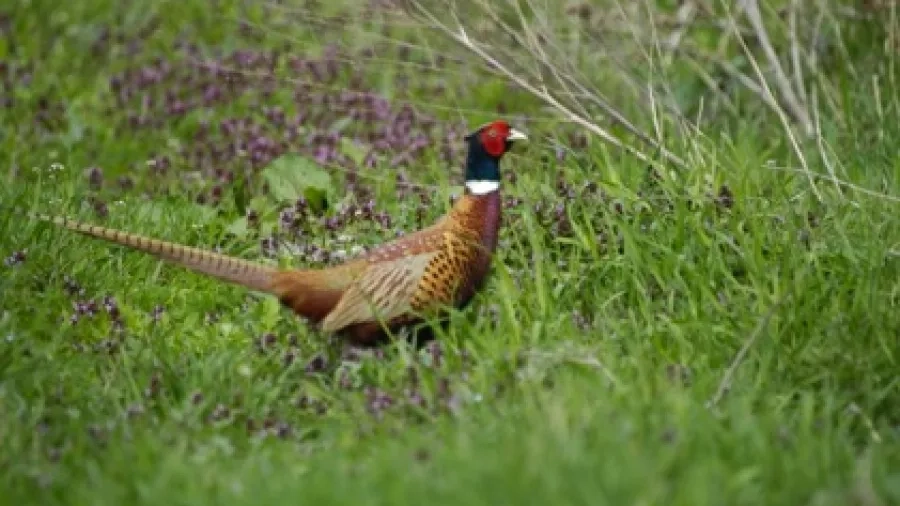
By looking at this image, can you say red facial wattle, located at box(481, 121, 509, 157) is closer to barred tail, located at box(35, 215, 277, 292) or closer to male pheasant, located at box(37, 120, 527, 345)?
male pheasant, located at box(37, 120, 527, 345)

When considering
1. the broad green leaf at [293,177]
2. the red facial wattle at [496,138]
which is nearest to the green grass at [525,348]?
the broad green leaf at [293,177]

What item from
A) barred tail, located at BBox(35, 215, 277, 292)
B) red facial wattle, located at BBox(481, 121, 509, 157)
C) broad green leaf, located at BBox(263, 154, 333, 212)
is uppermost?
red facial wattle, located at BBox(481, 121, 509, 157)

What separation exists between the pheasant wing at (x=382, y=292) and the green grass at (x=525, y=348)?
0.38 ft

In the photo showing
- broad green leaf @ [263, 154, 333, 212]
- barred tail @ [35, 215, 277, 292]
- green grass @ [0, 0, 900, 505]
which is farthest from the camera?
broad green leaf @ [263, 154, 333, 212]

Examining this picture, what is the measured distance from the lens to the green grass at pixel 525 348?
420 cm

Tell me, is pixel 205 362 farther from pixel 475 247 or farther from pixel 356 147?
pixel 356 147

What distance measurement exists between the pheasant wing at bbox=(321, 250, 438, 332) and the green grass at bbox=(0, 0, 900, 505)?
115mm

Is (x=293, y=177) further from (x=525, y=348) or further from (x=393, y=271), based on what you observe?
(x=525, y=348)

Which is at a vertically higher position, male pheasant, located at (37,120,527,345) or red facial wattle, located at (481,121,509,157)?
red facial wattle, located at (481,121,509,157)

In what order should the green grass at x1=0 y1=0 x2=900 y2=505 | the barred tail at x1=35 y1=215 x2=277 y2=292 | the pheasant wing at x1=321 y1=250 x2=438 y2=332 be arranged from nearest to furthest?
the green grass at x1=0 y1=0 x2=900 y2=505
the pheasant wing at x1=321 y1=250 x2=438 y2=332
the barred tail at x1=35 y1=215 x2=277 y2=292

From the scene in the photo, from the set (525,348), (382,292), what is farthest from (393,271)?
(525,348)

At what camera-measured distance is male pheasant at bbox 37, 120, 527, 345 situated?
5438 millimetres

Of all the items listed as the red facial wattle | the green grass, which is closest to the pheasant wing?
the green grass

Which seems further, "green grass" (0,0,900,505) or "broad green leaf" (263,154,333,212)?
"broad green leaf" (263,154,333,212)
